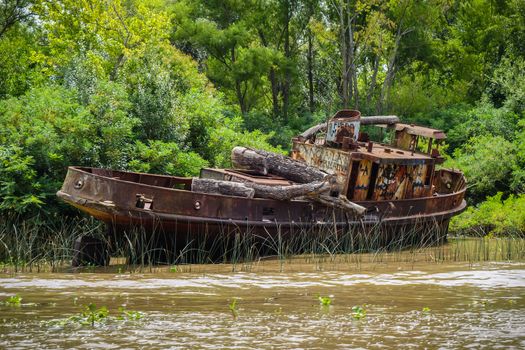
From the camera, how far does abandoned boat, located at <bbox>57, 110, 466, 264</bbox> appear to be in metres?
15.3

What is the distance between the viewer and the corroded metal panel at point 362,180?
18.8 metres

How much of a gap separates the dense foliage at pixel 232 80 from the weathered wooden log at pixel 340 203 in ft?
12.4

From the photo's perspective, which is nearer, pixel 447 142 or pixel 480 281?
pixel 480 281

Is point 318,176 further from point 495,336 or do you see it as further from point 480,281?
point 495,336

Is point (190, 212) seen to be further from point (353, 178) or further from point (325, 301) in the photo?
point (325, 301)

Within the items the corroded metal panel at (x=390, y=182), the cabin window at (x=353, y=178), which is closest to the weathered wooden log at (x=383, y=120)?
the corroded metal panel at (x=390, y=182)

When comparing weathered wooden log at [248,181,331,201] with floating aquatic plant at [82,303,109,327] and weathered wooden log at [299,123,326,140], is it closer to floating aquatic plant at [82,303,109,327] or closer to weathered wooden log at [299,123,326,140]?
weathered wooden log at [299,123,326,140]

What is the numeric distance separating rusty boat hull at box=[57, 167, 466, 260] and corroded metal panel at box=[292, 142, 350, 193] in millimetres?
750

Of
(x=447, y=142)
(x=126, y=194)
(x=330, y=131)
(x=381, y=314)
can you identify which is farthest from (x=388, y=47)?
(x=381, y=314)

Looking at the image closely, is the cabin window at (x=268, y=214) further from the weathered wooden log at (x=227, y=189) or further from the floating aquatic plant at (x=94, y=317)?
the floating aquatic plant at (x=94, y=317)

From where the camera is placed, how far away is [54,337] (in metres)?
8.96

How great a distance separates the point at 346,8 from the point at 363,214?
741 inches

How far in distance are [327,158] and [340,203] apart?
6.07 ft

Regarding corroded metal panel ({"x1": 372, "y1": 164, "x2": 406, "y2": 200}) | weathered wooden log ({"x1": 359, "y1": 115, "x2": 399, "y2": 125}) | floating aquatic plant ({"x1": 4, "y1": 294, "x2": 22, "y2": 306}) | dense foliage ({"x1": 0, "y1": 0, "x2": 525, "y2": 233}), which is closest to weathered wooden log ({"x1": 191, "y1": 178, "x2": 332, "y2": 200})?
corroded metal panel ({"x1": 372, "y1": 164, "x2": 406, "y2": 200})
